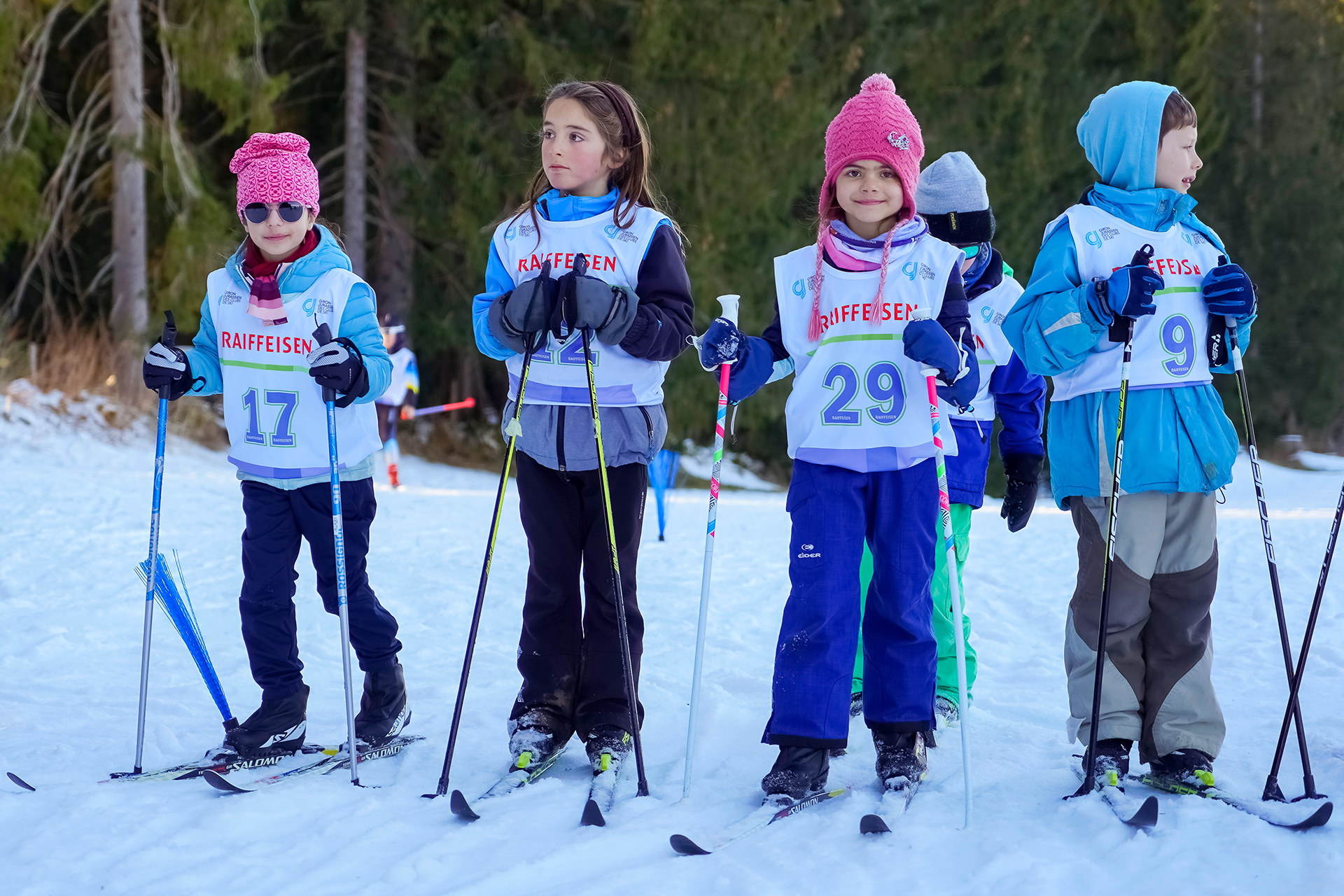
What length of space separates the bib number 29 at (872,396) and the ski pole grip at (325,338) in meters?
1.38

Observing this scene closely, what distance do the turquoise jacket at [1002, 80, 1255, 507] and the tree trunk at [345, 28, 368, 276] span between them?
12.3 metres

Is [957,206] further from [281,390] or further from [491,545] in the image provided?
[281,390]

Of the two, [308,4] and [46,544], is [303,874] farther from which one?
[308,4]

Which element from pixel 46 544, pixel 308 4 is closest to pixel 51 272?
pixel 308 4

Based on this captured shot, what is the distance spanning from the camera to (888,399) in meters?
3.12

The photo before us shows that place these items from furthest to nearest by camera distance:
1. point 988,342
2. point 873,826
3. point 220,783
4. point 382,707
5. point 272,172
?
point 988,342 < point 382,707 < point 272,172 < point 220,783 < point 873,826

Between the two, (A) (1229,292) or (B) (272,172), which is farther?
(B) (272,172)

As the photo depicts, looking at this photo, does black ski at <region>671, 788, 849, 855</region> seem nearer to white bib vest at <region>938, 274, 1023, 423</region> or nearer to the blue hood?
white bib vest at <region>938, 274, 1023, 423</region>

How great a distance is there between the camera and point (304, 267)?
352 cm

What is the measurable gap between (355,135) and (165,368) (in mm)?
11979

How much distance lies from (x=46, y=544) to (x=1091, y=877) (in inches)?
244

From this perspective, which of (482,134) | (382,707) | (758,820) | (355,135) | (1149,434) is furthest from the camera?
(482,134)

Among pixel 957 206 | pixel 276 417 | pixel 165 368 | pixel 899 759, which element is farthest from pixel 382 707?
pixel 957 206

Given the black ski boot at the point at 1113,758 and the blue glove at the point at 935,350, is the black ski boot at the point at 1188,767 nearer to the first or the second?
the black ski boot at the point at 1113,758
